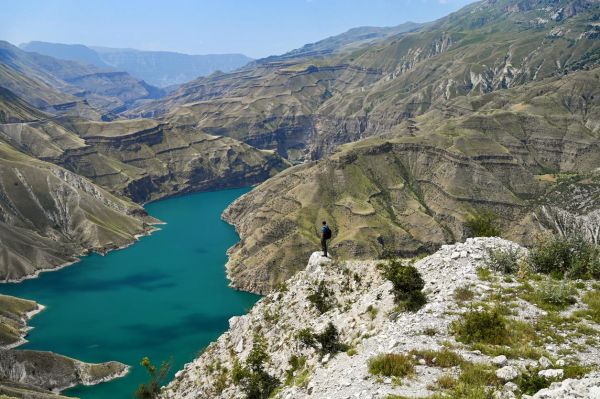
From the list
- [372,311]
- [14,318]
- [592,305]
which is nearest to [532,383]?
[592,305]

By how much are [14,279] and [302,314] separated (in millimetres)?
174478

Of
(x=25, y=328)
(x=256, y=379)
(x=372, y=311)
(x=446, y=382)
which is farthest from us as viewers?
(x=25, y=328)

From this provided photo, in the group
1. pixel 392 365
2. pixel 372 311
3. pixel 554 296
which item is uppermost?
pixel 554 296

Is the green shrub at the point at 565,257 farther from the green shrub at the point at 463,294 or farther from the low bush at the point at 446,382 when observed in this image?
the low bush at the point at 446,382

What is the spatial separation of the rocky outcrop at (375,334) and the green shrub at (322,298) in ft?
1.17

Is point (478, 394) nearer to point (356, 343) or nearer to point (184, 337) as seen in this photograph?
point (356, 343)

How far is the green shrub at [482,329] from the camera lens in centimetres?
2284

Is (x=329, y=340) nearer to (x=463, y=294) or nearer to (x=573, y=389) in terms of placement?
→ (x=463, y=294)

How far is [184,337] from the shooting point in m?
132

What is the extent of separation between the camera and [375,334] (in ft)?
89.6

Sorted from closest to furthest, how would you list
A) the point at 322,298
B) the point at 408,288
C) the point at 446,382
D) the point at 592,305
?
the point at 446,382 < the point at 592,305 < the point at 408,288 < the point at 322,298

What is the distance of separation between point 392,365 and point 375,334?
237 inches

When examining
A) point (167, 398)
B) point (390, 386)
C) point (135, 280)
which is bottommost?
point (135, 280)

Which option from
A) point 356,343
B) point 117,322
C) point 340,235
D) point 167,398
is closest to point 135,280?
point 117,322
